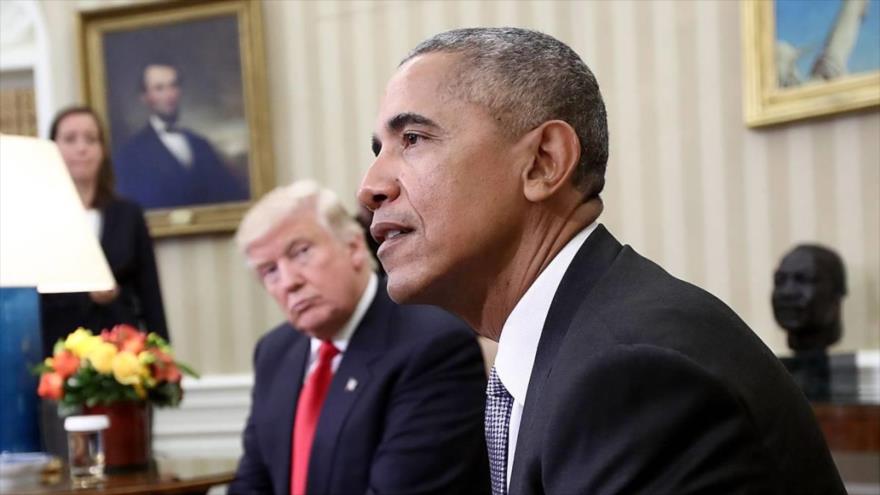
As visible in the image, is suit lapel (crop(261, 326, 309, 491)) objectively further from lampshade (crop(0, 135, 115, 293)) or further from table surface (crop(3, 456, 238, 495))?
lampshade (crop(0, 135, 115, 293))

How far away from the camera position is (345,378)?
3.45 m

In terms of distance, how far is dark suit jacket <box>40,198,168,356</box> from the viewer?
199 inches

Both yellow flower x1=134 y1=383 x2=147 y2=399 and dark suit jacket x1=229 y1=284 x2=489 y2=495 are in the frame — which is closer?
dark suit jacket x1=229 y1=284 x2=489 y2=495

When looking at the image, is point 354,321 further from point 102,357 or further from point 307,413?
point 102,357

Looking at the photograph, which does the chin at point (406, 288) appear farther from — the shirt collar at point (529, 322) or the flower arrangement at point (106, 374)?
the flower arrangement at point (106, 374)

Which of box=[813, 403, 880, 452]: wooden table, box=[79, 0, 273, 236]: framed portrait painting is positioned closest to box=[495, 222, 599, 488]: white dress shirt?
box=[813, 403, 880, 452]: wooden table

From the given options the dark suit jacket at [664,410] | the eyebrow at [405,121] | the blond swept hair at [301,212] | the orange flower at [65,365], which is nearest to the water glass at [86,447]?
the orange flower at [65,365]

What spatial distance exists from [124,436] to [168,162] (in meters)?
2.74

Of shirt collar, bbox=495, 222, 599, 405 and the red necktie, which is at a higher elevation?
shirt collar, bbox=495, 222, 599, 405

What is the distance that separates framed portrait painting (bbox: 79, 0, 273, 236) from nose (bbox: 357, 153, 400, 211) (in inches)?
165

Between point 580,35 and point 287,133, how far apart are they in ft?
5.23

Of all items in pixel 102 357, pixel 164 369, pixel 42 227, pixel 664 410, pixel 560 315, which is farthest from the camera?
pixel 164 369

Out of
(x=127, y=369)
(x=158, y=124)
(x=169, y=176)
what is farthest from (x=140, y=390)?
(x=158, y=124)

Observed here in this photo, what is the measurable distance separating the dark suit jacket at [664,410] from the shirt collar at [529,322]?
16 cm
